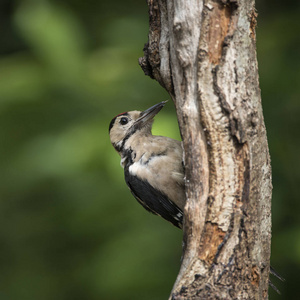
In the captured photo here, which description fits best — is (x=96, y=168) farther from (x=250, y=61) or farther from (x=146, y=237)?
(x=250, y=61)

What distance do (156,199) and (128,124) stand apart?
73 centimetres

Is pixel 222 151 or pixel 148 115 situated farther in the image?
pixel 148 115

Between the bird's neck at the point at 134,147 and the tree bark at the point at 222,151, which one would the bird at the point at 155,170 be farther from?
the tree bark at the point at 222,151

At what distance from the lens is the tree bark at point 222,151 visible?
9.90ft

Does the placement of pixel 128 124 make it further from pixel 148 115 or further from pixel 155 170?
pixel 155 170

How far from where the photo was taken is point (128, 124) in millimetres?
4617

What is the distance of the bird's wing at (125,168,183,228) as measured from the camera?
4.30 meters

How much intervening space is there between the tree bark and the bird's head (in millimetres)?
1399

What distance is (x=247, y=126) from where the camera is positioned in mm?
3033

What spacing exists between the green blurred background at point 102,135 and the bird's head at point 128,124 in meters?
0.13

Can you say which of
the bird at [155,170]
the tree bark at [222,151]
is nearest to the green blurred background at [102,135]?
the bird at [155,170]

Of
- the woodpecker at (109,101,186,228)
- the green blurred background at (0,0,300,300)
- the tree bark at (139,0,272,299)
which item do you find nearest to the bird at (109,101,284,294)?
the woodpecker at (109,101,186,228)

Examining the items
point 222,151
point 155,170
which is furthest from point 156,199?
point 222,151

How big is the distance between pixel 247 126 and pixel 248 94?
18 centimetres
